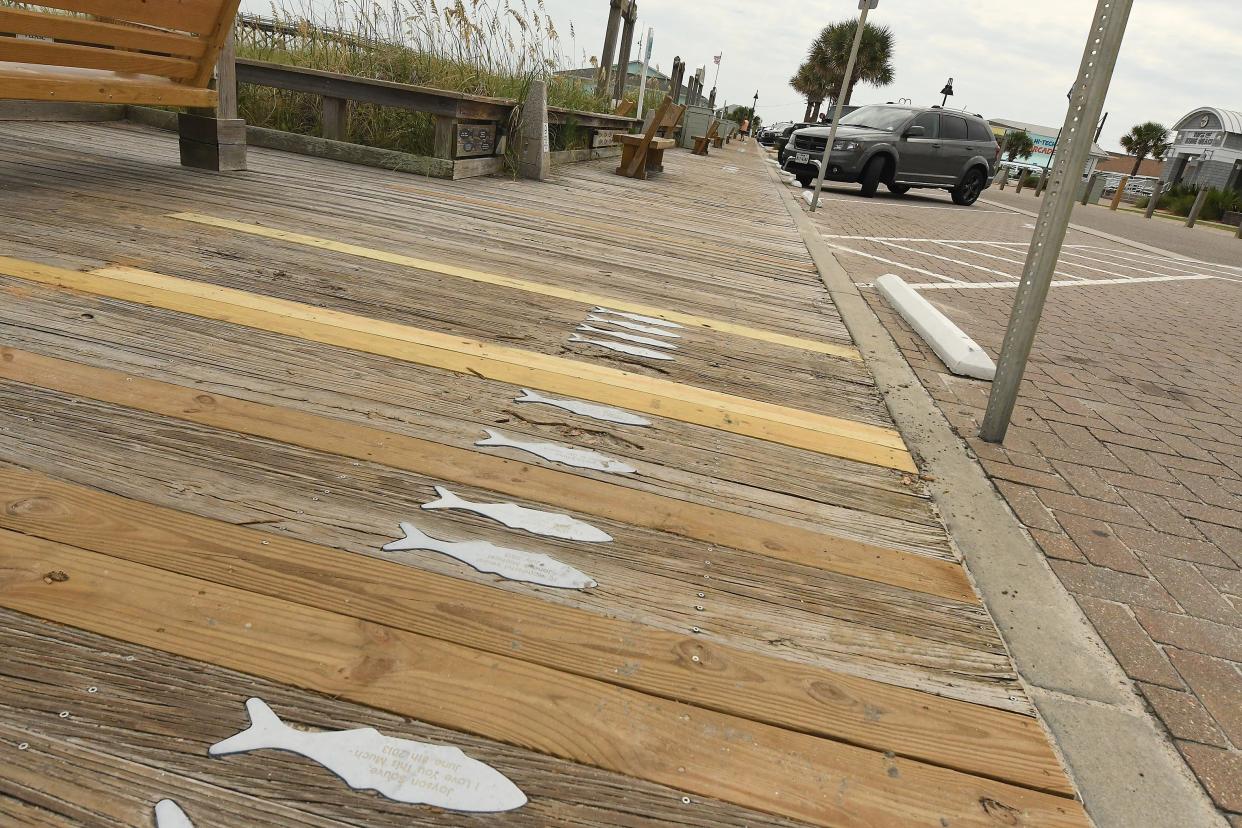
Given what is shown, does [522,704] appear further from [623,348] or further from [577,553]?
[623,348]

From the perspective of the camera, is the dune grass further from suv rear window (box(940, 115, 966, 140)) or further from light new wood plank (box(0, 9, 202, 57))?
suv rear window (box(940, 115, 966, 140))

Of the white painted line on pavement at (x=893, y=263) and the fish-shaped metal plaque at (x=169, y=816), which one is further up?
the white painted line on pavement at (x=893, y=263)

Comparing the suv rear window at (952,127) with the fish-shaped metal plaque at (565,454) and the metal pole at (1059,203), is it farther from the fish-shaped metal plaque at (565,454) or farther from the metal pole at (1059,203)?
the fish-shaped metal plaque at (565,454)

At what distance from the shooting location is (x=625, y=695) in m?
1.40

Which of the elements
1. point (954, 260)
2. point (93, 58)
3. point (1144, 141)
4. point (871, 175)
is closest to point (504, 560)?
point (93, 58)

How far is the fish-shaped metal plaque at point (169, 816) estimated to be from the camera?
106cm

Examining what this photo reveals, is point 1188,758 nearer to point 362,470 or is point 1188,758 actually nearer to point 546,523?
point 546,523

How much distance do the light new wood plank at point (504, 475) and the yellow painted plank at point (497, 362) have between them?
0.59 m

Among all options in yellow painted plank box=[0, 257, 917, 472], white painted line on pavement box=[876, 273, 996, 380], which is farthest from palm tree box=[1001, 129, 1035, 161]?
yellow painted plank box=[0, 257, 917, 472]

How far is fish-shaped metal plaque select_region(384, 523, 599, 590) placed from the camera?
168 centimetres

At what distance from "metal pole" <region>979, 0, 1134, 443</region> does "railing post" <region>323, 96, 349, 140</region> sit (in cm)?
641

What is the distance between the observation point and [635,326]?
364 cm

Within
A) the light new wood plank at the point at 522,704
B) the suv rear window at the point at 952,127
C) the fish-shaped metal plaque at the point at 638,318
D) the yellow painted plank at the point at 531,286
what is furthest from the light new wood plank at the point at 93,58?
the suv rear window at the point at 952,127

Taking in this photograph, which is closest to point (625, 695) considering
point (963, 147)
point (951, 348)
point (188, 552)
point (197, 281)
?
point (188, 552)
